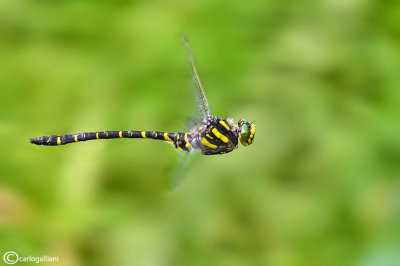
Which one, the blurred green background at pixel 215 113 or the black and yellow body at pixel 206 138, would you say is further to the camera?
the blurred green background at pixel 215 113

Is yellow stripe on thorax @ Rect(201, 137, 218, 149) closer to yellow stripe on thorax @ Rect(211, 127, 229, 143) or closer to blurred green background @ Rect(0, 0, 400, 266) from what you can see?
yellow stripe on thorax @ Rect(211, 127, 229, 143)

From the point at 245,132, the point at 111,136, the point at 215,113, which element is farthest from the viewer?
the point at 215,113

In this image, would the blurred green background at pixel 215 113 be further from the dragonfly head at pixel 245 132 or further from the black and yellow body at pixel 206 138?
the dragonfly head at pixel 245 132

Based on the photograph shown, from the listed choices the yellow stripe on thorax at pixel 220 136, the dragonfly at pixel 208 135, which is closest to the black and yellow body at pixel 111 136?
the dragonfly at pixel 208 135

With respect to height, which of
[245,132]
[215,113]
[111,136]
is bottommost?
[245,132]

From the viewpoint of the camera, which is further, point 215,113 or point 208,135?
point 215,113

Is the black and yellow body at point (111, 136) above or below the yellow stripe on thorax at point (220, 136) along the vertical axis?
above

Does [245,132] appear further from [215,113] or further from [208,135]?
[215,113]

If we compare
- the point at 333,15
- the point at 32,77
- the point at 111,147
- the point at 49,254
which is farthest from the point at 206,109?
the point at 333,15

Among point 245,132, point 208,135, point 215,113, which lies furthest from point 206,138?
point 215,113
